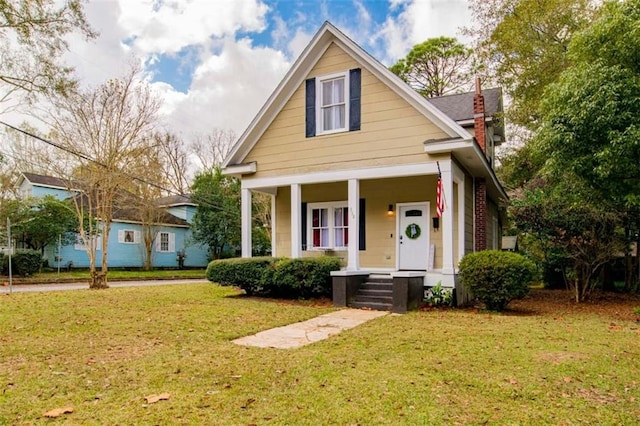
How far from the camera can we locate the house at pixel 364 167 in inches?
412

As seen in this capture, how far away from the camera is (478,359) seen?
16.7ft

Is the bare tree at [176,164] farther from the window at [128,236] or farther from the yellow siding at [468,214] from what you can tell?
the yellow siding at [468,214]

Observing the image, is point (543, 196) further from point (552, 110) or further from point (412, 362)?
point (412, 362)

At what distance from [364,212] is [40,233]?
1723 cm

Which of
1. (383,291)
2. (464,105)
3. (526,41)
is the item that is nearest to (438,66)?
(526,41)

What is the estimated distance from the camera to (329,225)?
1326 cm

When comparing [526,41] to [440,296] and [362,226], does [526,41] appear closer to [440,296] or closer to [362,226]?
[362,226]

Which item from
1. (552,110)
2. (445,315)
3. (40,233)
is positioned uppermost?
(552,110)

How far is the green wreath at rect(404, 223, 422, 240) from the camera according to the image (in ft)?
39.7

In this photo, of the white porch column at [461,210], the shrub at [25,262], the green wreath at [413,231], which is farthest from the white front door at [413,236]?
the shrub at [25,262]

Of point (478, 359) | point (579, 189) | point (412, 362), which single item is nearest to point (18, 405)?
point (412, 362)

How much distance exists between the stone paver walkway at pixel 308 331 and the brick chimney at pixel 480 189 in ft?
17.5

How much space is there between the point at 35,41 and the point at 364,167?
31.5 feet

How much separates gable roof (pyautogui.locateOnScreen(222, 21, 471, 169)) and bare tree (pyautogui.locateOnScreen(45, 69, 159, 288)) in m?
4.95
